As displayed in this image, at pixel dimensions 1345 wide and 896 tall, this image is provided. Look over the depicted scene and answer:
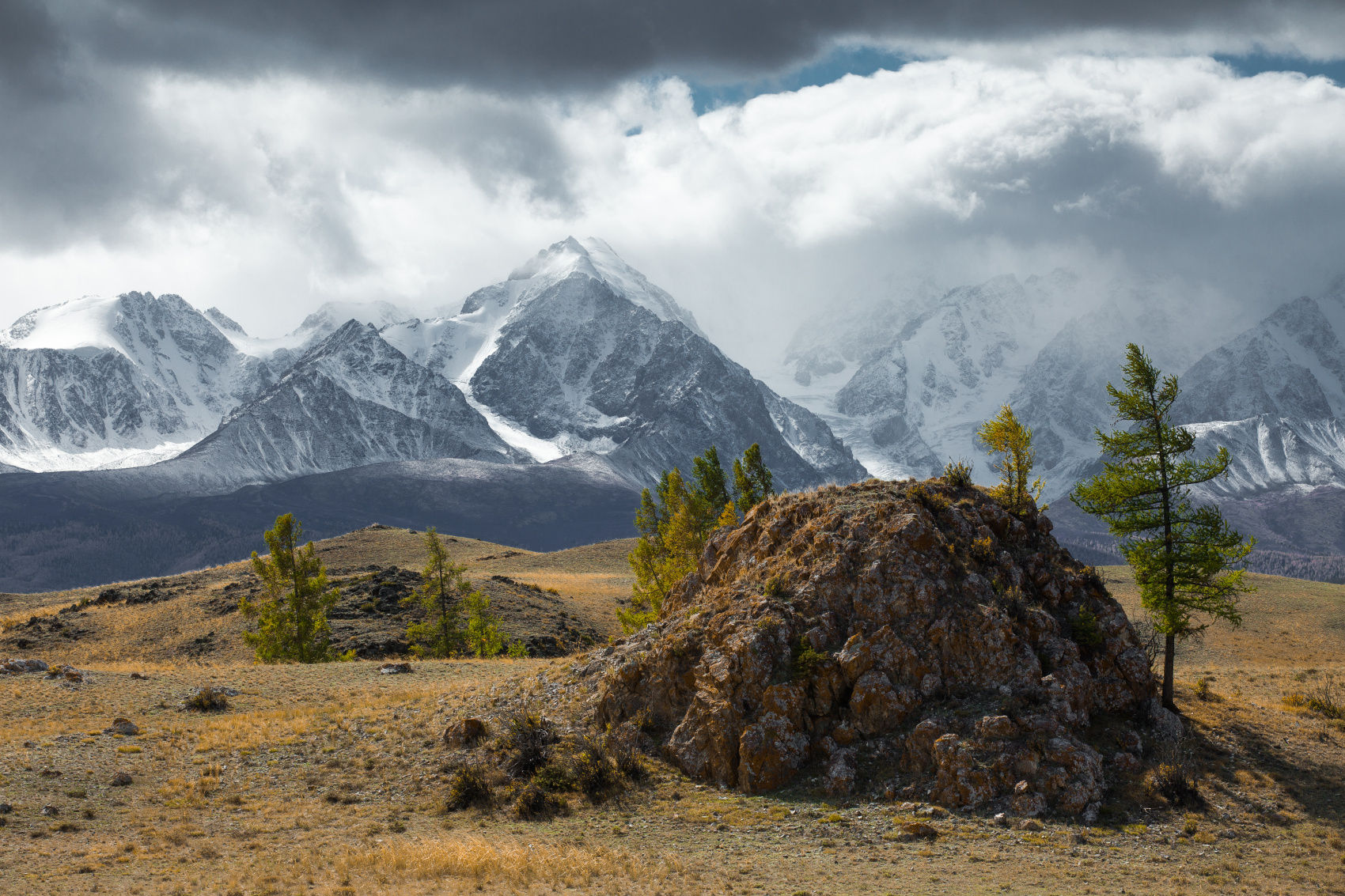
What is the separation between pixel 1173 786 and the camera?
2411cm

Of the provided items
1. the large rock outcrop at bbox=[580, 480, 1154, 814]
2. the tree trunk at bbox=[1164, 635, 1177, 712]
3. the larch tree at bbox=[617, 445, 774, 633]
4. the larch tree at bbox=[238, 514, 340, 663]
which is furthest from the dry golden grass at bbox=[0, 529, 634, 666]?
the tree trunk at bbox=[1164, 635, 1177, 712]

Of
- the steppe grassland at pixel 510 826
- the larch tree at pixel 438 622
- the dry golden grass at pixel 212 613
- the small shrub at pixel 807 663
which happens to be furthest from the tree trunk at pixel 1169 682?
the dry golden grass at pixel 212 613

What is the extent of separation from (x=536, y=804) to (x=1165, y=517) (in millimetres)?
22718

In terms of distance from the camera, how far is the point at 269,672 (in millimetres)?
45062

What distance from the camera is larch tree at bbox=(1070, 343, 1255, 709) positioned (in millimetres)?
30531

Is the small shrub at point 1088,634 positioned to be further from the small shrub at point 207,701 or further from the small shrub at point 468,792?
the small shrub at point 207,701

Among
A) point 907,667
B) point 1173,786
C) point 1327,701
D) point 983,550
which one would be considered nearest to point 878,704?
point 907,667

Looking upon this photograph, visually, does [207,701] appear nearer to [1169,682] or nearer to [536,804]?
[536,804]

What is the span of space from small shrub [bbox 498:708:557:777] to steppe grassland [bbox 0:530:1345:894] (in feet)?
5.88

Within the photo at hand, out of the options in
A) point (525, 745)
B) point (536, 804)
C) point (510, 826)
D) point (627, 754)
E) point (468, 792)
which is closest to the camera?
point (510, 826)

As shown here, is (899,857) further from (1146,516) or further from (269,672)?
Answer: (269,672)

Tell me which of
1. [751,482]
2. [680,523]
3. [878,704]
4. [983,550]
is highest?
[751,482]

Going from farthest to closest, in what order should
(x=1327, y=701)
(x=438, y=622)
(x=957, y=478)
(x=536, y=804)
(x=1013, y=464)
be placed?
1. (x=438, y=622)
2. (x=1013, y=464)
3. (x=957, y=478)
4. (x=1327, y=701)
5. (x=536, y=804)

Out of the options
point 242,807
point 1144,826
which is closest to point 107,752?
point 242,807
